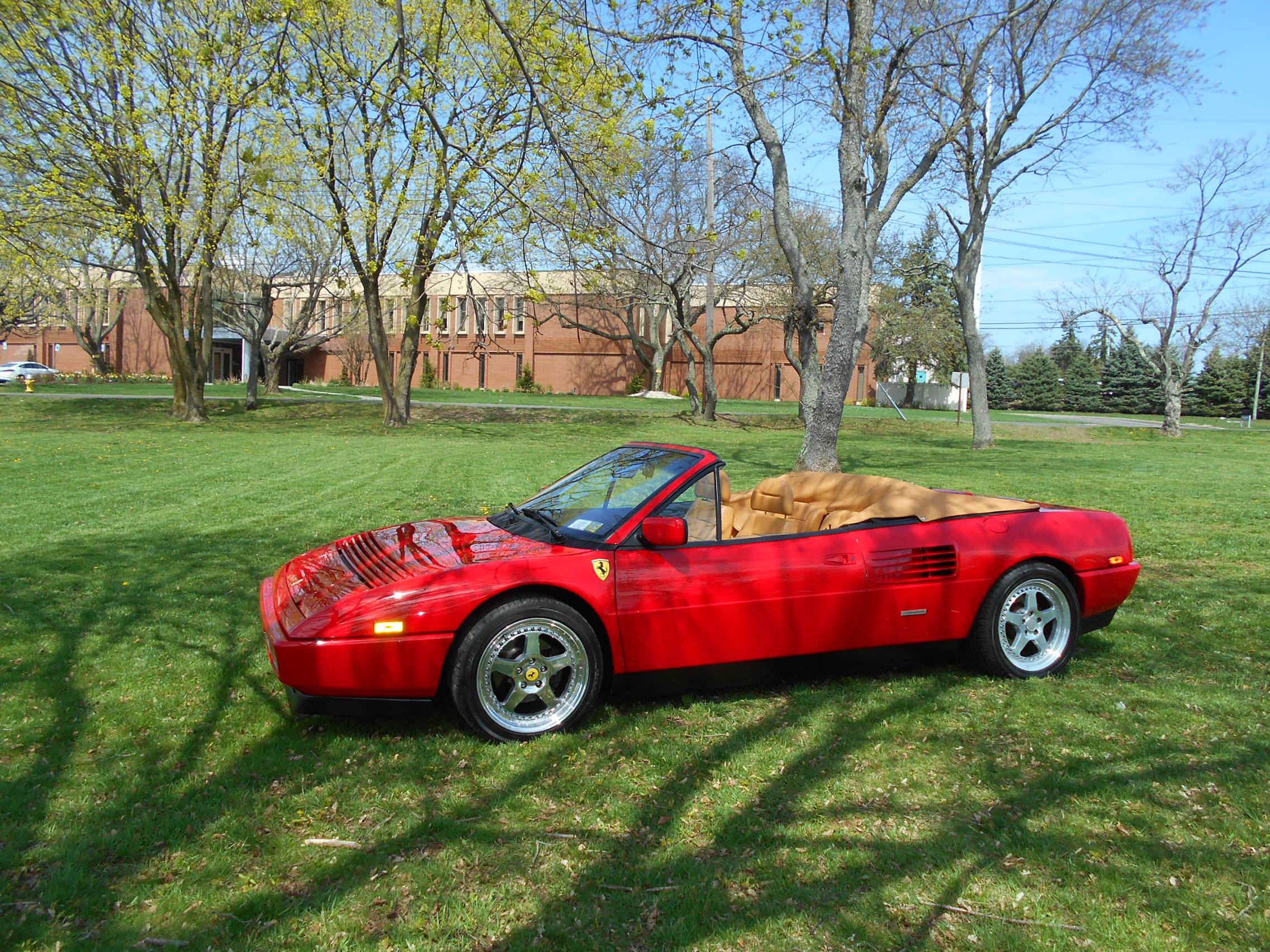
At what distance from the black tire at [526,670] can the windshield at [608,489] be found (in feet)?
1.76

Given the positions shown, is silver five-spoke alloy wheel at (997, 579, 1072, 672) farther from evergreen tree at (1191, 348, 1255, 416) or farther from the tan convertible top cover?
evergreen tree at (1191, 348, 1255, 416)

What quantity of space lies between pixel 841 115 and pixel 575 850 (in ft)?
36.1

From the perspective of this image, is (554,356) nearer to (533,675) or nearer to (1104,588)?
(1104,588)

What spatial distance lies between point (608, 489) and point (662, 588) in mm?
834

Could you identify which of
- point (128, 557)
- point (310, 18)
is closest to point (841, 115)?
point (310, 18)

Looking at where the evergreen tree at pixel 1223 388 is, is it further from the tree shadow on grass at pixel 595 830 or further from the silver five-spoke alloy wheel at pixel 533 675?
the silver five-spoke alloy wheel at pixel 533 675

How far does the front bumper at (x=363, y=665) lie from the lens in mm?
3836

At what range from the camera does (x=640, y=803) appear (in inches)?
141

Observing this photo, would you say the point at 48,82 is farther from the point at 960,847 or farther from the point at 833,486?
the point at 960,847

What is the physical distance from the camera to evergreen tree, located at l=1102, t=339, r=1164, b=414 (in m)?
65.4

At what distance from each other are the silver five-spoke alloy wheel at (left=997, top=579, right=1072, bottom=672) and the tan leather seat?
1.25m

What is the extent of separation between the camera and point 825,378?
1128 cm

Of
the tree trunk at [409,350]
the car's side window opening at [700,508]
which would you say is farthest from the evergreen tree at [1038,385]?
the car's side window opening at [700,508]

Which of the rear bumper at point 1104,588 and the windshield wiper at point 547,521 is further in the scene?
the rear bumper at point 1104,588
